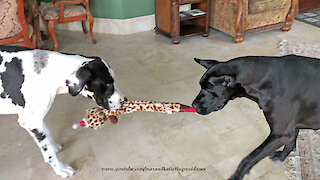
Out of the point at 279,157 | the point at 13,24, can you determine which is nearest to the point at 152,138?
the point at 279,157

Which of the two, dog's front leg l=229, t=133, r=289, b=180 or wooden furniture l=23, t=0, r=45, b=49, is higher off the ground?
wooden furniture l=23, t=0, r=45, b=49

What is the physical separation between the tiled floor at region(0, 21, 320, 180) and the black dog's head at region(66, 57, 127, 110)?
50cm

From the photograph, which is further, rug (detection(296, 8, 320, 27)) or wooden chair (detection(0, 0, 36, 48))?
rug (detection(296, 8, 320, 27))

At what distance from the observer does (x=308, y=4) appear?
15.8ft

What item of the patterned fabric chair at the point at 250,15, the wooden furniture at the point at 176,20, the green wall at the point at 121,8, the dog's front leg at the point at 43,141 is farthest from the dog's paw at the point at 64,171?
the green wall at the point at 121,8

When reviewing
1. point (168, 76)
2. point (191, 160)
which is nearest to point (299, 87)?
point (191, 160)

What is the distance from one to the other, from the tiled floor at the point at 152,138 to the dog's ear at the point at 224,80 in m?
0.69

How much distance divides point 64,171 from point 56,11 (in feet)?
7.86

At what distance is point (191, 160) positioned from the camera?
190cm

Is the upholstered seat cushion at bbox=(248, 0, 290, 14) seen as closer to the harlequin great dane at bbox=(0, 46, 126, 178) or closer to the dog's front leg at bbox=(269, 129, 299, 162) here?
the dog's front leg at bbox=(269, 129, 299, 162)

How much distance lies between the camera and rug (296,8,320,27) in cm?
427

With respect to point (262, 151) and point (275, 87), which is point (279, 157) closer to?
point (262, 151)

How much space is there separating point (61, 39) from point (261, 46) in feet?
9.19

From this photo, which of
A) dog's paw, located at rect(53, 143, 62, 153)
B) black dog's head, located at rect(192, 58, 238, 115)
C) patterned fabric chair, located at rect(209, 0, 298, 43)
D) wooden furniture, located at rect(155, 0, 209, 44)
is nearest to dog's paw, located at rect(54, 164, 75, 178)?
dog's paw, located at rect(53, 143, 62, 153)
